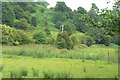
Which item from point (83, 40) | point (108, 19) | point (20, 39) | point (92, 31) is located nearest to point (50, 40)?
point (20, 39)

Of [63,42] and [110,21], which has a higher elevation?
[110,21]

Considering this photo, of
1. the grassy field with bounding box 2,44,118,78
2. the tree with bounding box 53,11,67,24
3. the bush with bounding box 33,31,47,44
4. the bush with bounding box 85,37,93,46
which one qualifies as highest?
the tree with bounding box 53,11,67,24

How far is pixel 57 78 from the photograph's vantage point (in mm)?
6070

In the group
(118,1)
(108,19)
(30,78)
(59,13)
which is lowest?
(30,78)

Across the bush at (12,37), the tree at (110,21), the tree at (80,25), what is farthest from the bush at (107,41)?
the tree at (110,21)

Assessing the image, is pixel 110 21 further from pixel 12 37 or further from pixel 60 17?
pixel 60 17

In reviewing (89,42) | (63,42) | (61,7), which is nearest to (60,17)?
(61,7)

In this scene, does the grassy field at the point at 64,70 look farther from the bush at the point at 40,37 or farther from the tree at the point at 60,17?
the tree at the point at 60,17

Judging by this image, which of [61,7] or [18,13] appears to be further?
[61,7]

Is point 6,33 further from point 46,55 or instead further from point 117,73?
point 117,73

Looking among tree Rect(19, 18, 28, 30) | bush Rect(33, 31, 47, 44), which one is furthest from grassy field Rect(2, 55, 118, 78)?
tree Rect(19, 18, 28, 30)

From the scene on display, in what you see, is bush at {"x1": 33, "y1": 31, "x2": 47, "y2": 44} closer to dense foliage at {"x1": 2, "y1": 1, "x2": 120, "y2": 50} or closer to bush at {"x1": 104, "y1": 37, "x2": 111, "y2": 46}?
dense foliage at {"x1": 2, "y1": 1, "x2": 120, "y2": 50}

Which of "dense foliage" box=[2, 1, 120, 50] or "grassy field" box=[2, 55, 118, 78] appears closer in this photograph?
"grassy field" box=[2, 55, 118, 78]

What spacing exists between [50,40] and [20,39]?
584cm
